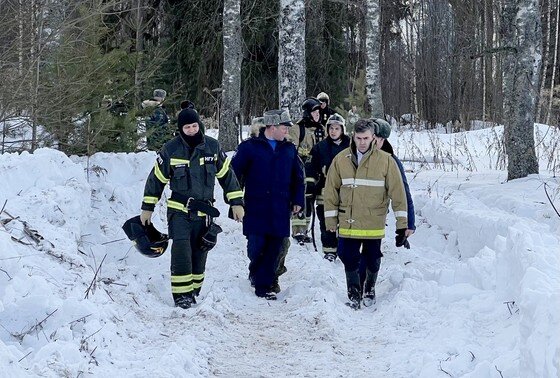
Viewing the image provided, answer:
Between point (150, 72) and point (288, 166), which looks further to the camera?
point (150, 72)

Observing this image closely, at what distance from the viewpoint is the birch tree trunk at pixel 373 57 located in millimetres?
16625

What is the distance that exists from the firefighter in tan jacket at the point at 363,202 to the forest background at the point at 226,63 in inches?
167

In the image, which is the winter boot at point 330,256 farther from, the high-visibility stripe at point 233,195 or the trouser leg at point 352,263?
the high-visibility stripe at point 233,195

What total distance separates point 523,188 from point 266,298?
485cm

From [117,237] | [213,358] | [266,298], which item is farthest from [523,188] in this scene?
[213,358]

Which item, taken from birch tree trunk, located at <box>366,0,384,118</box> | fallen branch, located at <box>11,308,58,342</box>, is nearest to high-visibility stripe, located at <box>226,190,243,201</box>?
fallen branch, located at <box>11,308,58,342</box>

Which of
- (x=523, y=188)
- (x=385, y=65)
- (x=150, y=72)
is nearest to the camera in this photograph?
A: (x=523, y=188)

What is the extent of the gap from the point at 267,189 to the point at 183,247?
1.36 metres

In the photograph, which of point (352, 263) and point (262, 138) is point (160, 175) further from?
point (352, 263)

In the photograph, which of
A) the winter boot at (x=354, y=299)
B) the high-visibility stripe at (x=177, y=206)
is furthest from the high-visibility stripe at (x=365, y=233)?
the high-visibility stripe at (x=177, y=206)

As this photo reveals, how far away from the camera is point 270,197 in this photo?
304 inches

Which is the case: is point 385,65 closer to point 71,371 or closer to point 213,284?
point 213,284

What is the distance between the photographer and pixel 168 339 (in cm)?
552

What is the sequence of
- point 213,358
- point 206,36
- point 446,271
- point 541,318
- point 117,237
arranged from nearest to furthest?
point 541,318
point 213,358
point 446,271
point 117,237
point 206,36
